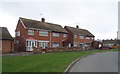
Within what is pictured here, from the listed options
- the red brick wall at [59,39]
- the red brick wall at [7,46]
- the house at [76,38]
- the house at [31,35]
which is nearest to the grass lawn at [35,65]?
the red brick wall at [7,46]

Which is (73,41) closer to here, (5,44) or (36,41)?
(36,41)

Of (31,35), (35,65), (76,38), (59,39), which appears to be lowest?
(35,65)

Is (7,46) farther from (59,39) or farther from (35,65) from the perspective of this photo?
(35,65)

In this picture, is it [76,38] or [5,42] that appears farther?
[76,38]

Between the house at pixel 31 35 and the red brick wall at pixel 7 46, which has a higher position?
the house at pixel 31 35

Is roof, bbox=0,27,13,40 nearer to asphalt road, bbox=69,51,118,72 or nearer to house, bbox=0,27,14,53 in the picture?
house, bbox=0,27,14,53

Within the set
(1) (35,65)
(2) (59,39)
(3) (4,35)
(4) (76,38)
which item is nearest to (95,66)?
(1) (35,65)

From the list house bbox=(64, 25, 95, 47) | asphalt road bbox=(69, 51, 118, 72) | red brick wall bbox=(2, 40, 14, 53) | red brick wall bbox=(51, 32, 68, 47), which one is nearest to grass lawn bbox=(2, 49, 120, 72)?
asphalt road bbox=(69, 51, 118, 72)

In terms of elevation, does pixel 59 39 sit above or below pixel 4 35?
below

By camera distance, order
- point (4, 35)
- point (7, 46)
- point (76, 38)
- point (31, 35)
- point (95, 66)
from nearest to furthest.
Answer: point (95, 66) → point (7, 46) → point (4, 35) → point (31, 35) → point (76, 38)

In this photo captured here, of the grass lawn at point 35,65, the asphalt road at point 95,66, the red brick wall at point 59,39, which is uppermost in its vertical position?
the red brick wall at point 59,39

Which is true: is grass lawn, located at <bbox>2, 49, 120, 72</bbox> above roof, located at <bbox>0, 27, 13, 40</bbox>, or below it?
below

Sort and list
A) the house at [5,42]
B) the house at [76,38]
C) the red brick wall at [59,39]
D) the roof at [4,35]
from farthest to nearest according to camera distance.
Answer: the house at [76,38] → the red brick wall at [59,39] → the roof at [4,35] → the house at [5,42]

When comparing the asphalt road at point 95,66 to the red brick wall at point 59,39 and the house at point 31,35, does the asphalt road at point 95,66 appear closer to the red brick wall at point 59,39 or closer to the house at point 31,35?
the house at point 31,35
